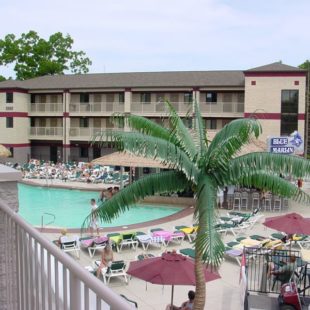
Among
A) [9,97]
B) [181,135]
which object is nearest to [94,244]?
[181,135]

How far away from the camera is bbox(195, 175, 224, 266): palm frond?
23.9ft

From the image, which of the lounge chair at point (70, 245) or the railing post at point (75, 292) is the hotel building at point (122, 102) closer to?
the lounge chair at point (70, 245)

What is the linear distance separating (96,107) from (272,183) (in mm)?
36262

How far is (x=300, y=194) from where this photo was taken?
8.52 meters

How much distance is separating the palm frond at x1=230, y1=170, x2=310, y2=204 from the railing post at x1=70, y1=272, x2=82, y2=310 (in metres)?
6.98

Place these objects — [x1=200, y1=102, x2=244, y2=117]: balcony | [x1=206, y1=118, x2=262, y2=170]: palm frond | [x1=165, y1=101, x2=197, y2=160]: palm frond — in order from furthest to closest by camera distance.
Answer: [x1=200, y1=102, x2=244, y2=117]: balcony, [x1=165, y1=101, x2=197, y2=160]: palm frond, [x1=206, y1=118, x2=262, y2=170]: palm frond

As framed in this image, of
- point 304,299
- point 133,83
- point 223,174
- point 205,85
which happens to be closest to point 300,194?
point 223,174

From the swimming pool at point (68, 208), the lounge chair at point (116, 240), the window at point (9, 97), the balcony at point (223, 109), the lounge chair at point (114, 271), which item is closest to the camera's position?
the lounge chair at point (114, 271)

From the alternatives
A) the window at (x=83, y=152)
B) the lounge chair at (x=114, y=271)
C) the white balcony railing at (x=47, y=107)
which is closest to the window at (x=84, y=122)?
the white balcony railing at (x=47, y=107)

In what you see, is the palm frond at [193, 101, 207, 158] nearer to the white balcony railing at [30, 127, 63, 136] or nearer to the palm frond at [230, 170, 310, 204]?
the palm frond at [230, 170, 310, 204]

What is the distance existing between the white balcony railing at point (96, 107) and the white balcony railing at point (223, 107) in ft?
27.2

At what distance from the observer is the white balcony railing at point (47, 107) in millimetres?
45350

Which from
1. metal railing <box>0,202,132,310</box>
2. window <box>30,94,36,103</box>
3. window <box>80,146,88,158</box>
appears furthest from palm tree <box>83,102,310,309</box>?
window <box>30,94,36,103</box>

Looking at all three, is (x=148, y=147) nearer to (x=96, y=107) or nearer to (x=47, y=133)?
(x=96, y=107)
